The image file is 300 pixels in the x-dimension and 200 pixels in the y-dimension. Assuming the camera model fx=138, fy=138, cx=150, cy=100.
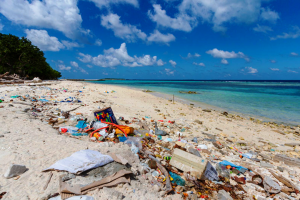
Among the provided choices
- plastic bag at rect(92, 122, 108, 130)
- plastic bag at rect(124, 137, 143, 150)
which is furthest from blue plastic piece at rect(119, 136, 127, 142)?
plastic bag at rect(92, 122, 108, 130)

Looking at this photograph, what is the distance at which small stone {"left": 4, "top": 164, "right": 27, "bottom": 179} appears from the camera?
1.88 metres

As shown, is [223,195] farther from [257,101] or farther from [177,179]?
[257,101]

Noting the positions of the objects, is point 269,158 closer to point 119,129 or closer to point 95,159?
point 119,129

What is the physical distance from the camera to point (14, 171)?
1922mm

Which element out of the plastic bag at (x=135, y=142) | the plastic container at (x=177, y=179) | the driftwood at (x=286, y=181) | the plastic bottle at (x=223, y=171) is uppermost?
the plastic bag at (x=135, y=142)

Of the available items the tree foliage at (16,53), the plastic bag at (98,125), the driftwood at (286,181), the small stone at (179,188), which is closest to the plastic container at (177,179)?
Result: the small stone at (179,188)

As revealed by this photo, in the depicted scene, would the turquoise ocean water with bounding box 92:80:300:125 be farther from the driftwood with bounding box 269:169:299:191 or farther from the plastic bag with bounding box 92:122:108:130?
the plastic bag with bounding box 92:122:108:130

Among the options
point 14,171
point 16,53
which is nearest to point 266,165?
point 14,171

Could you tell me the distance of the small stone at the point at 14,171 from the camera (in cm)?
188

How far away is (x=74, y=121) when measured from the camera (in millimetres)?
4801

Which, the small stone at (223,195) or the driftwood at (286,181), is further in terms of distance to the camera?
the driftwood at (286,181)

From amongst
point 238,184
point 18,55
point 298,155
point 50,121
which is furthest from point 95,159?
point 18,55

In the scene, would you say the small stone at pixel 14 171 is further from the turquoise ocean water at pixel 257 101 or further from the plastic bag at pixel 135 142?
the turquoise ocean water at pixel 257 101

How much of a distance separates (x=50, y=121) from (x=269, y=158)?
6.73 meters
